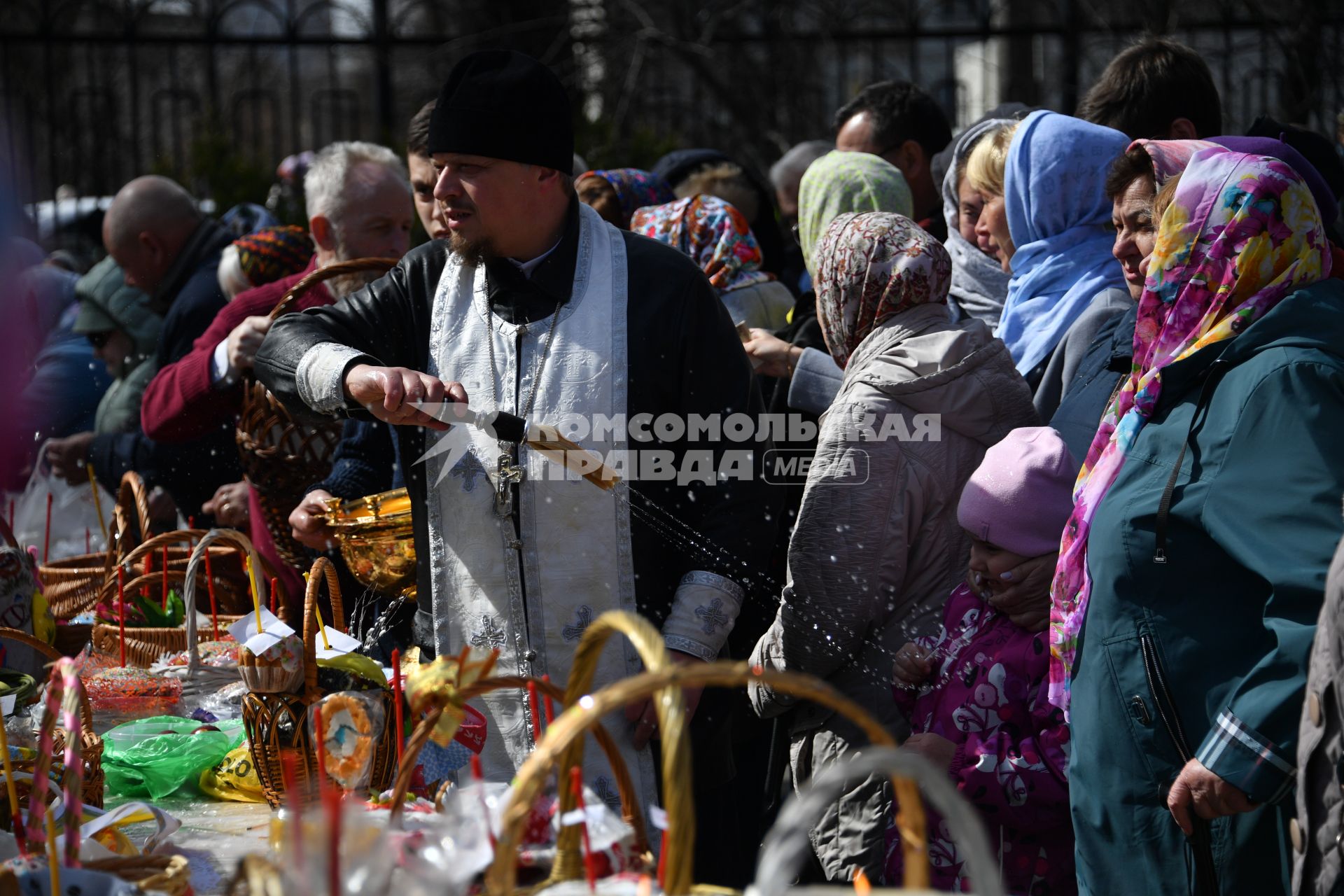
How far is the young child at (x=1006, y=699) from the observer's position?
7.87 ft

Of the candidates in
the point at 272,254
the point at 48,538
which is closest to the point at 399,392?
the point at 48,538

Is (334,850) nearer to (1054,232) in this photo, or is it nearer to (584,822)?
(584,822)

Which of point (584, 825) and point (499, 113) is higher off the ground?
point (499, 113)

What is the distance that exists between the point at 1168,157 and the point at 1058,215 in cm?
76

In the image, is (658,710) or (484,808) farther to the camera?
(484,808)

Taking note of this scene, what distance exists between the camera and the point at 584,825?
146 cm

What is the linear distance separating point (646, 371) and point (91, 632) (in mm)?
1652

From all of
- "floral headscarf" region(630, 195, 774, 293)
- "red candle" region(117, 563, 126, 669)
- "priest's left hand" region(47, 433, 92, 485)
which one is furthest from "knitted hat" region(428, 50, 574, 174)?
"priest's left hand" region(47, 433, 92, 485)

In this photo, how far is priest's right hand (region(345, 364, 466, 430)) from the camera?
2.28m

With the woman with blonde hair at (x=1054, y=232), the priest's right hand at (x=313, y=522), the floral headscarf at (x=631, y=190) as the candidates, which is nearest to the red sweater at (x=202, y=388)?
the priest's right hand at (x=313, y=522)

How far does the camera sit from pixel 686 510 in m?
2.59

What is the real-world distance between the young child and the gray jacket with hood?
0.51 feet

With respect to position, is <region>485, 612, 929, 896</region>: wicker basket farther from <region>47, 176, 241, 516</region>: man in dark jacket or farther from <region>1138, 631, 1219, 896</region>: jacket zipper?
<region>47, 176, 241, 516</region>: man in dark jacket

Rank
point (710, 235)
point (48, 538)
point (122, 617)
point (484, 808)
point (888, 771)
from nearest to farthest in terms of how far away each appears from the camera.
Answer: point (888, 771), point (484, 808), point (122, 617), point (710, 235), point (48, 538)
